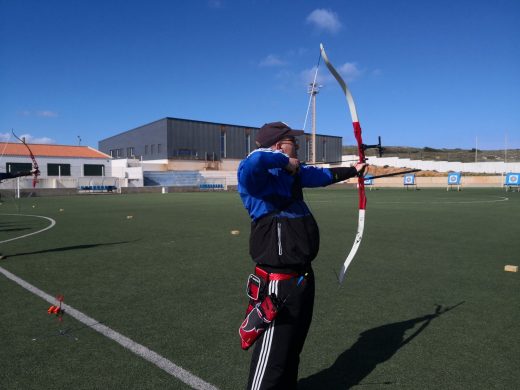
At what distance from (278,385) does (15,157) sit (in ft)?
190

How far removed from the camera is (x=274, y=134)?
9.30ft

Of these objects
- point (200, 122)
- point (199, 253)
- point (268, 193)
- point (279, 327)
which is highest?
point (200, 122)

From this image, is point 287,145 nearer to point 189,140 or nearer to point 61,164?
point 61,164

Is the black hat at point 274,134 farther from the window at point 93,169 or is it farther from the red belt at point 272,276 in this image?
the window at point 93,169

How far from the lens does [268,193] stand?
2.72 metres

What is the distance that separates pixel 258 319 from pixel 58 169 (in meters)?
59.7

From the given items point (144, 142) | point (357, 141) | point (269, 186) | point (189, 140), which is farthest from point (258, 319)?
point (144, 142)

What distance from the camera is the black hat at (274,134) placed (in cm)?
283

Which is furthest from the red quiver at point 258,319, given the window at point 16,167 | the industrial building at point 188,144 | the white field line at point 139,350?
the industrial building at point 188,144

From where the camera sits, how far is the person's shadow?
3.56 m

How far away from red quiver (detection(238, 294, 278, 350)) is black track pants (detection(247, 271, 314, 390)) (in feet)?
0.19

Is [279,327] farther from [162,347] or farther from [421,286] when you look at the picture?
[421,286]

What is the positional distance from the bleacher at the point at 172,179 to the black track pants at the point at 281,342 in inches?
2161

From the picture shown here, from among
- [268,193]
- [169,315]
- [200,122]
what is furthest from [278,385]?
[200,122]
